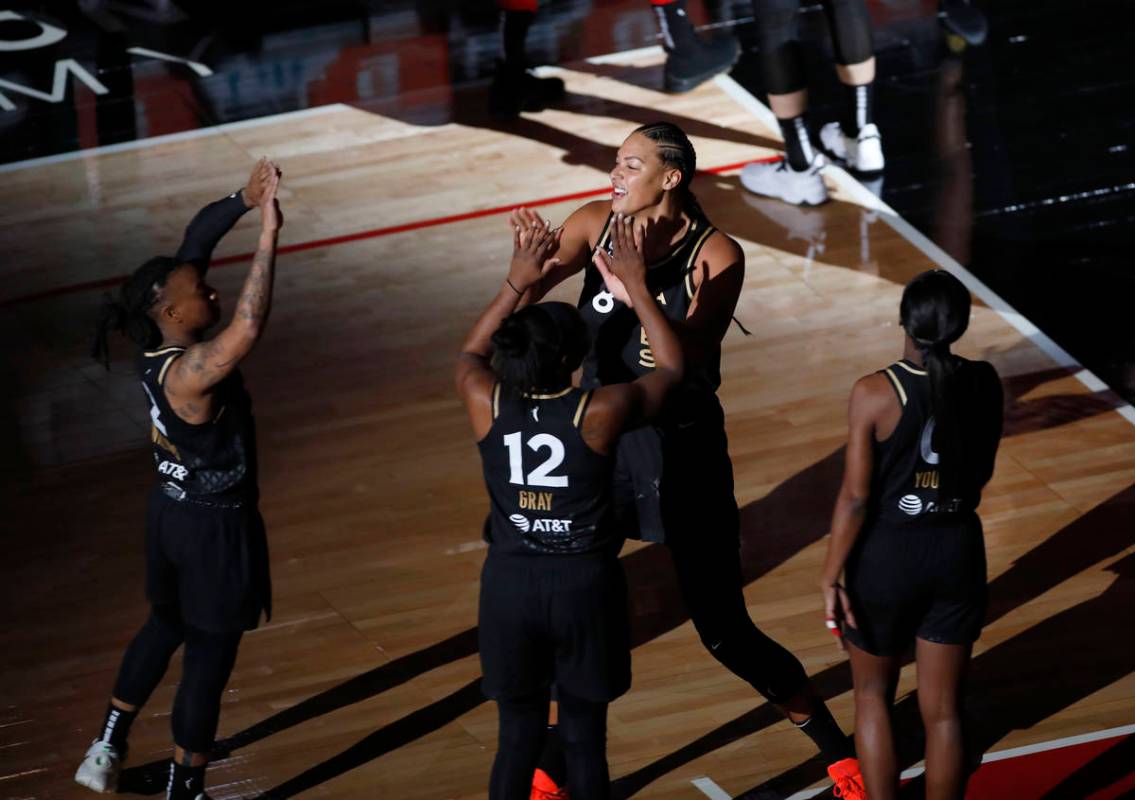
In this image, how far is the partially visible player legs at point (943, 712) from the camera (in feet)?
14.3

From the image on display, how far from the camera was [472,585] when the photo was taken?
6.10 meters

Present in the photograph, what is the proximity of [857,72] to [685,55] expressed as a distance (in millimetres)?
1437

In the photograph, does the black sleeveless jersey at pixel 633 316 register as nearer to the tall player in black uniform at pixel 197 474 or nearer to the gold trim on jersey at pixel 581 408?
the gold trim on jersey at pixel 581 408

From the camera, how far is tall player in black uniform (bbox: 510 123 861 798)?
4.78 m

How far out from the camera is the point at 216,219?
4941 mm

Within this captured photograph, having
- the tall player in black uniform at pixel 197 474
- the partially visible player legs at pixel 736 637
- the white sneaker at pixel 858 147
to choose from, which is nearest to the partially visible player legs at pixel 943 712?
the partially visible player legs at pixel 736 637

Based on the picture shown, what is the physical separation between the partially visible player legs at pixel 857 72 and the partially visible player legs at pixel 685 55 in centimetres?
119

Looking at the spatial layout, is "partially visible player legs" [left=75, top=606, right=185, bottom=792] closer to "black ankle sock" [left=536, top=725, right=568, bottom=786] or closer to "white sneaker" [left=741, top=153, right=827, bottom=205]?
"black ankle sock" [left=536, top=725, right=568, bottom=786]

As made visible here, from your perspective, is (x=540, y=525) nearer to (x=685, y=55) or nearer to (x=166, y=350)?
(x=166, y=350)

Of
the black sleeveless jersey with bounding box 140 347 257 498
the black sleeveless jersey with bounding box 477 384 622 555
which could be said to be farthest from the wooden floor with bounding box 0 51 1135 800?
the black sleeveless jersey with bounding box 477 384 622 555

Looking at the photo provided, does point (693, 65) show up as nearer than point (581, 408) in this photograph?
No

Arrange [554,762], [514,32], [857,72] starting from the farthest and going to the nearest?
1. [514,32]
2. [857,72]
3. [554,762]

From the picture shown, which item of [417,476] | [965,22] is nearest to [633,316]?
[417,476]

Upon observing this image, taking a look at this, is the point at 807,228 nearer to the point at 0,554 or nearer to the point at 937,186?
the point at 937,186
